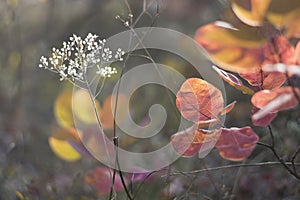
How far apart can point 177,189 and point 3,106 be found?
1284 millimetres

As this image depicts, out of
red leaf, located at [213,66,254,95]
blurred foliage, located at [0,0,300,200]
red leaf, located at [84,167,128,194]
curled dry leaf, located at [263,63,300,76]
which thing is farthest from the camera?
blurred foliage, located at [0,0,300,200]

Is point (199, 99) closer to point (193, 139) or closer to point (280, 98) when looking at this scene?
point (193, 139)

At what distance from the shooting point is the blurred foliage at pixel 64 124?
107 centimetres

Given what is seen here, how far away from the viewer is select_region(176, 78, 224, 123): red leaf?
0.66 meters

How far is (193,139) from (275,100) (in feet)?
0.58

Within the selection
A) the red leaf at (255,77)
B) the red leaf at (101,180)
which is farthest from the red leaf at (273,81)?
the red leaf at (101,180)

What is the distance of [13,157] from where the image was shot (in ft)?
4.76

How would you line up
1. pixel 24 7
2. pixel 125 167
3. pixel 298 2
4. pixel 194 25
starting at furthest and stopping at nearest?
pixel 194 25
pixel 24 7
pixel 125 167
pixel 298 2

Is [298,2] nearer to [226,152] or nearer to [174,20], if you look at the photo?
[226,152]

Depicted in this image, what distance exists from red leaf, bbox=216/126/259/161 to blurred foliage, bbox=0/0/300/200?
0.36 feet

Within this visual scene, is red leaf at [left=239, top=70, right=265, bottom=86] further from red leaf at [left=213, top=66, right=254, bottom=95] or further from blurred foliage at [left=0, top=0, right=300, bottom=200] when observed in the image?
blurred foliage at [left=0, top=0, right=300, bottom=200]

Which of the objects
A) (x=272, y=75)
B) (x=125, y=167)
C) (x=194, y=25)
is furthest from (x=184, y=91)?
(x=194, y=25)

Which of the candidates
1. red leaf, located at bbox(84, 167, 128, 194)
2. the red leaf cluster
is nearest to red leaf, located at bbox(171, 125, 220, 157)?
the red leaf cluster

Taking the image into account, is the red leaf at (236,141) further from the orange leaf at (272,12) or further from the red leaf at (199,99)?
the orange leaf at (272,12)
